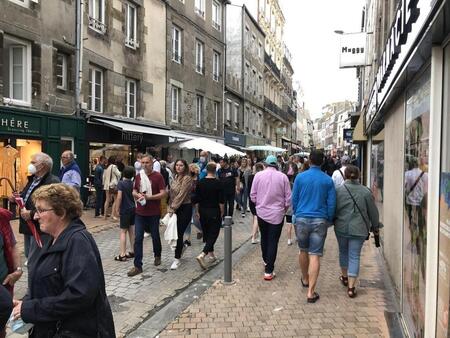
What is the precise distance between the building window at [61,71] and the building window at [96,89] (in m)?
1.15

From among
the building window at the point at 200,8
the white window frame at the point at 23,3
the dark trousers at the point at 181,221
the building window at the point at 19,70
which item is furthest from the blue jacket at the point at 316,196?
the building window at the point at 200,8

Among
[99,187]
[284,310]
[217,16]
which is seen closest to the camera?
[284,310]

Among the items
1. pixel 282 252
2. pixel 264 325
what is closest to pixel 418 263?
pixel 264 325

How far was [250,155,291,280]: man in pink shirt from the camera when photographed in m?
6.59

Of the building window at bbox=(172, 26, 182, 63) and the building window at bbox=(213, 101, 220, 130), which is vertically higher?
the building window at bbox=(172, 26, 182, 63)

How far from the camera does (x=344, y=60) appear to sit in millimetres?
13922

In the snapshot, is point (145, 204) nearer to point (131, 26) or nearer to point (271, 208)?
point (271, 208)

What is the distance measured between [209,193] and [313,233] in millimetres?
2143

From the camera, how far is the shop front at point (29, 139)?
1116cm

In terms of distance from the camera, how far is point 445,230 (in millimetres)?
2973

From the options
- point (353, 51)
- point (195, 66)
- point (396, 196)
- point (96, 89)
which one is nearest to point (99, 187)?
point (96, 89)

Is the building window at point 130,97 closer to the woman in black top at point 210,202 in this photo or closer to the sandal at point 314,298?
the woman in black top at point 210,202

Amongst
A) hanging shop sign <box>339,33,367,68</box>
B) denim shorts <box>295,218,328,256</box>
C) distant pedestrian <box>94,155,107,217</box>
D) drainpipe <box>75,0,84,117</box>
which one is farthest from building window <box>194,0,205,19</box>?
denim shorts <box>295,218,328,256</box>

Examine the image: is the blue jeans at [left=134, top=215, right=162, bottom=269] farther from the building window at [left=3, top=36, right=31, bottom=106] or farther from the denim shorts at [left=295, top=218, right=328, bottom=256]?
the building window at [left=3, top=36, right=31, bottom=106]
